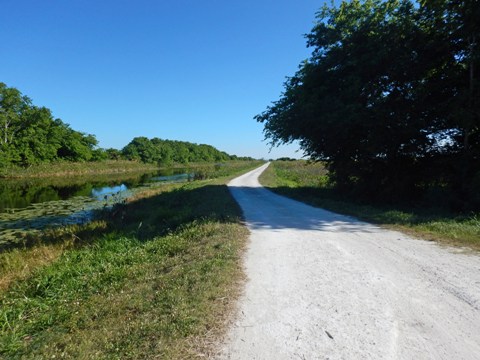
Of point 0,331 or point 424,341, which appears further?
point 0,331

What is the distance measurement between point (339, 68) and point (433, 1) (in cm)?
548

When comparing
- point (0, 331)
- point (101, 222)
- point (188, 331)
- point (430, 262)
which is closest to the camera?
point (188, 331)

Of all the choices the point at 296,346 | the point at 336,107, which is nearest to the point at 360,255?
the point at 296,346

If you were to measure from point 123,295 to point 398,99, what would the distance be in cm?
1612

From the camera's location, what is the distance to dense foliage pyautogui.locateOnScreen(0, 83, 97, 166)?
5503cm

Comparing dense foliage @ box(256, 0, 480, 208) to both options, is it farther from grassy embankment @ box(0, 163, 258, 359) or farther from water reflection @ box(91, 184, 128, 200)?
water reflection @ box(91, 184, 128, 200)

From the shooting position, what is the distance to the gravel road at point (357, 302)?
3650 mm

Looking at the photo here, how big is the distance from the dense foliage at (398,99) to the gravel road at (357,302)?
8.79m

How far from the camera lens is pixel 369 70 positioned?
16.7 meters

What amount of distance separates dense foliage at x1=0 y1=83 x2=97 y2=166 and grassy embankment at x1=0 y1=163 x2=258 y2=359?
172 ft

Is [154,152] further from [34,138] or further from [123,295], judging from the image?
[123,295]

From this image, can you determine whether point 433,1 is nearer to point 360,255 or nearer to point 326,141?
point 326,141

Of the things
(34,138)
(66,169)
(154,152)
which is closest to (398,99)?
(66,169)

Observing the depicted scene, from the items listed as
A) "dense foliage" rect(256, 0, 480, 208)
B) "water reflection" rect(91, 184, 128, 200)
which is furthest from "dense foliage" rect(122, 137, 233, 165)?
"dense foliage" rect(256, 0, 480, 208)
